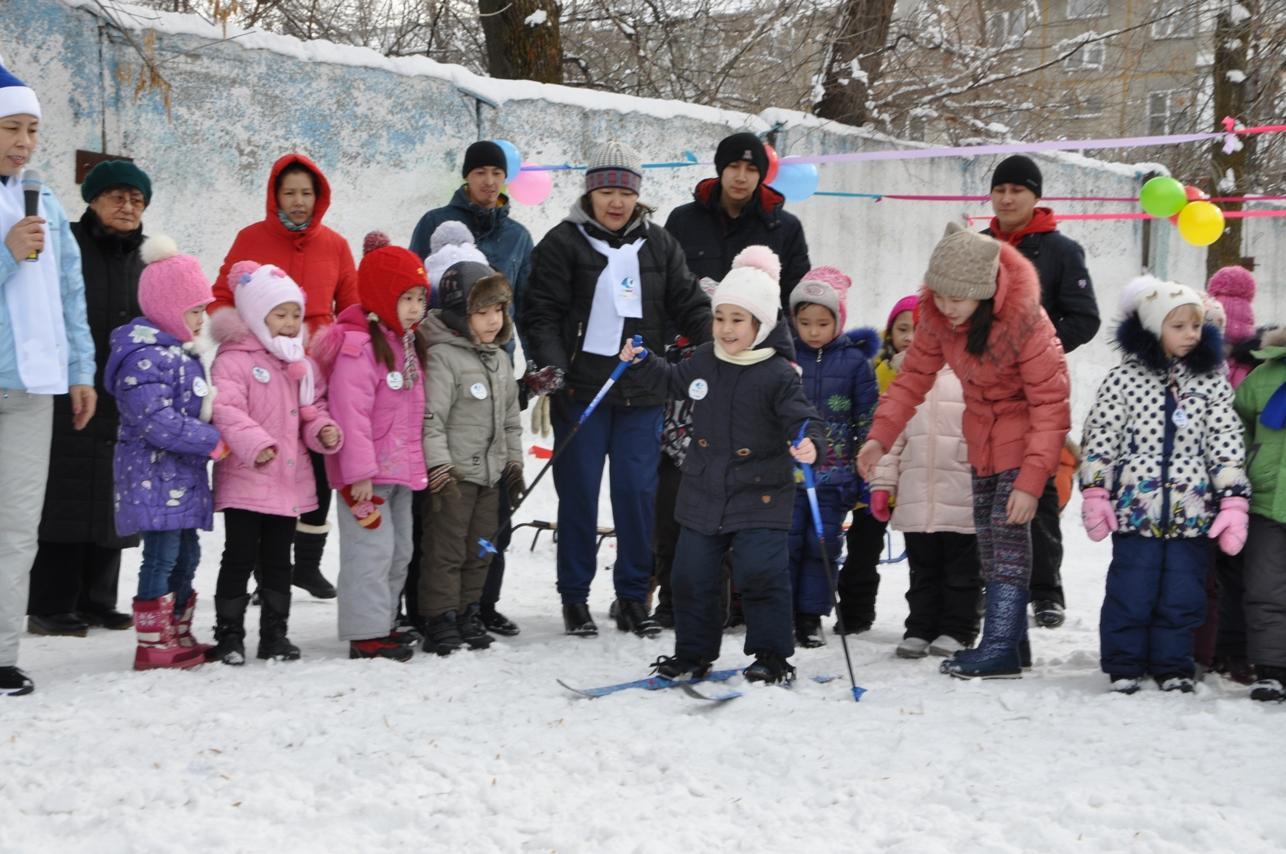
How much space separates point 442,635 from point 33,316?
178 cm

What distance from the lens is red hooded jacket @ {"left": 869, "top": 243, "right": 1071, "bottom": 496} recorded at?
484cm

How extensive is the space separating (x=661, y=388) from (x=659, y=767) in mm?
1691

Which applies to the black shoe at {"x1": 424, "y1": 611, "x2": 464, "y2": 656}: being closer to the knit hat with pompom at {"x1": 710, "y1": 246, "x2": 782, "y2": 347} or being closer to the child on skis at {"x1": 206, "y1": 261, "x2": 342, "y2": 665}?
the child on skis at {"x1": 206, "y1": 261, "x2": 342, "y2": 665}

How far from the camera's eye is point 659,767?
12.2 feet

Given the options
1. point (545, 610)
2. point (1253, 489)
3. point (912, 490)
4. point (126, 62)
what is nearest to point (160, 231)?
point (126, 62)

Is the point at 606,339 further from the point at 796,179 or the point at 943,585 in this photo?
the point at 796,179

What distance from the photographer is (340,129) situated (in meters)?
7.31

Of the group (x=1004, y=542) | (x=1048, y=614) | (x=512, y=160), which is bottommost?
(x=1048, y=614)

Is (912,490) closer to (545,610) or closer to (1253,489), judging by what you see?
(1253,489)

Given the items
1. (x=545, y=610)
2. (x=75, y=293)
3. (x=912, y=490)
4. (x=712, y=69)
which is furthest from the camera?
(x=712, y=69)

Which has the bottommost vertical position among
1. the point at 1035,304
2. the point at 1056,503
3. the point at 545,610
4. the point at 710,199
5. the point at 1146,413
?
the point at 545,610

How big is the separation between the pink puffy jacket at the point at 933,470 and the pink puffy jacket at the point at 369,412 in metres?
1.78

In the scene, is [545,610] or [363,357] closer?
[363,357]

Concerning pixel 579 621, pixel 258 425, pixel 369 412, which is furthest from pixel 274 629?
pixel 579 621
